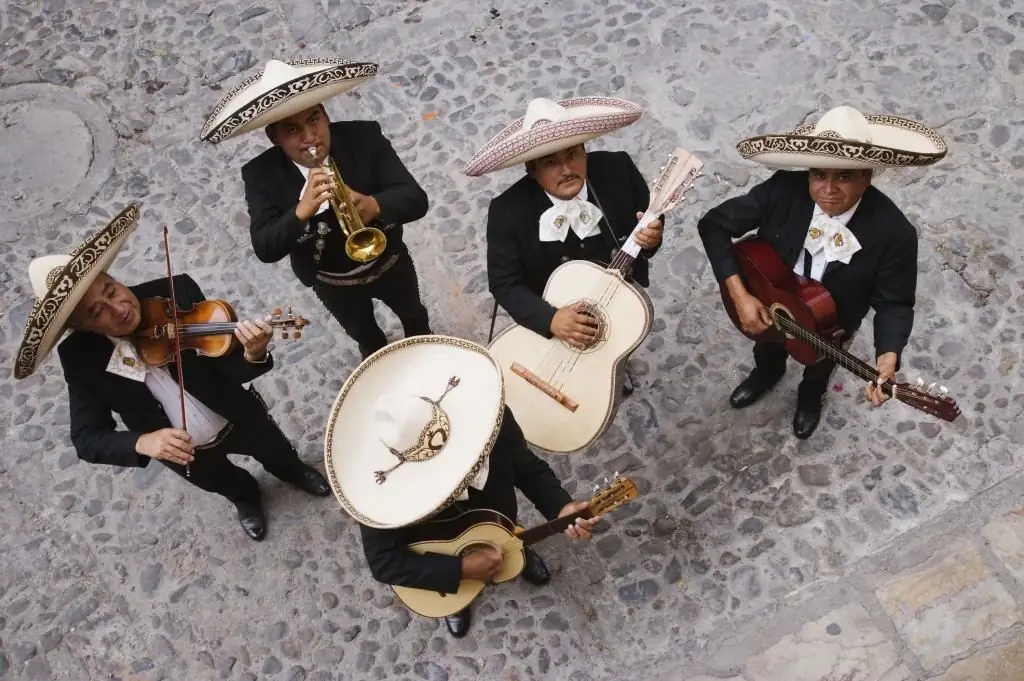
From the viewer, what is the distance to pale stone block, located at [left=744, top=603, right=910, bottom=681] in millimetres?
4562

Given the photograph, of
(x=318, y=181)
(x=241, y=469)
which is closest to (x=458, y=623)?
(x=241, y=469)

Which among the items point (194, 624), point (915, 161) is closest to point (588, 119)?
point (915, 161)

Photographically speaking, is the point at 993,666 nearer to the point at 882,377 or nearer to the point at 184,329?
the point at 882,377

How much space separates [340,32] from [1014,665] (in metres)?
6.82

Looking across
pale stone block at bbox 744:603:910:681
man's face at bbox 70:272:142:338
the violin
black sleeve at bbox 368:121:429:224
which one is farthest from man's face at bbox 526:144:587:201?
pale stone block at bbox 744:603:910:681

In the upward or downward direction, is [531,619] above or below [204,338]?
below

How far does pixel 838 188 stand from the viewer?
13.0 feet

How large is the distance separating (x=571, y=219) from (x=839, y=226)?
124cm

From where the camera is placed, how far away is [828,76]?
6875 millimetres

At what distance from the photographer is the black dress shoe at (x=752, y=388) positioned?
17.8ft

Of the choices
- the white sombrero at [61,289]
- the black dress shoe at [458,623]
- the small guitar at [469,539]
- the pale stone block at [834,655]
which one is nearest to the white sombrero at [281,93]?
the white sombrero at [61,289]

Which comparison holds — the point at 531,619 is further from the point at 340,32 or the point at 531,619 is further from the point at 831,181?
the point at 340,32

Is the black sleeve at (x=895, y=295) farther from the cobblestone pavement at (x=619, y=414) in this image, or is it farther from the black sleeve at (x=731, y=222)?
the cobblestone pavement at (x=619, y=414)

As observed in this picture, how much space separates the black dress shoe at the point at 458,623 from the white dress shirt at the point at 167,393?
5.32 feet
